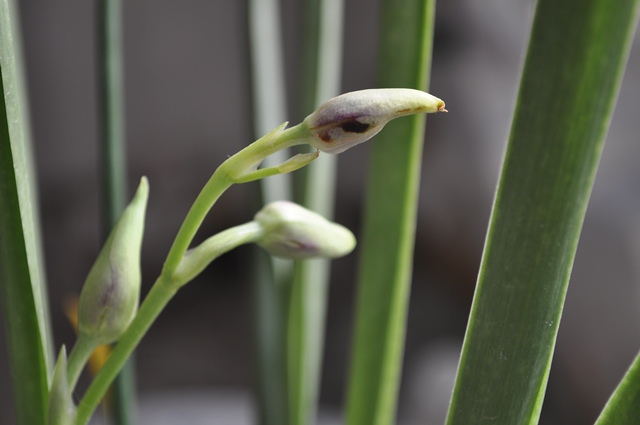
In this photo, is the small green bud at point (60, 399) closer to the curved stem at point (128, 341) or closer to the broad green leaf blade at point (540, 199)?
the curved stem at point (128, 341)

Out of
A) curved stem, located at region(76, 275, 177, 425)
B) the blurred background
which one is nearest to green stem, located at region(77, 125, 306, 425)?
curved stem, located at region(76, 275, 177, 425)

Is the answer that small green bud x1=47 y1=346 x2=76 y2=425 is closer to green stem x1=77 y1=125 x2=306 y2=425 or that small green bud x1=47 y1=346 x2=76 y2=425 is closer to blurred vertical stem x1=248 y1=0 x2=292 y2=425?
green stem x1=77 y1=125 x2=306 y2=425

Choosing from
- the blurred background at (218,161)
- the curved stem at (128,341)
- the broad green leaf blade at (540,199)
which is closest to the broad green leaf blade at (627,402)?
the broad green leaf blade at (540,199)

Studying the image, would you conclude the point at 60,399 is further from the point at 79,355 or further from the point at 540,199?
the point at 540,199

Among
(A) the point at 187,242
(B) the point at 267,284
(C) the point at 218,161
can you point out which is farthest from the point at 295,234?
(C) the point at 218,161

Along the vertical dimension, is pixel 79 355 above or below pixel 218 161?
above

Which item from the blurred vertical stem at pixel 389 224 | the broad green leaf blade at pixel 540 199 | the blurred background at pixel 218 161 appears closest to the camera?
the broad green leaf blade at pixel 540 199
